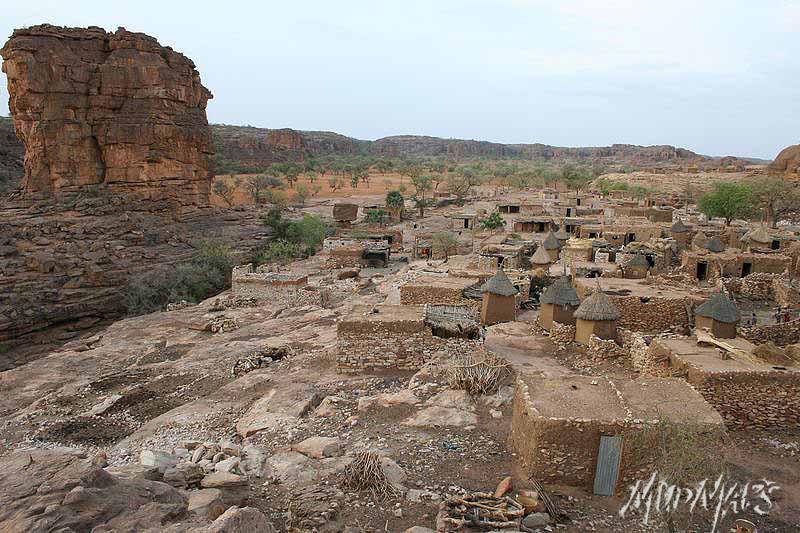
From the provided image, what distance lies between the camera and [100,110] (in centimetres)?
3581

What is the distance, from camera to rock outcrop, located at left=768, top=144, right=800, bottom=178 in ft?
170

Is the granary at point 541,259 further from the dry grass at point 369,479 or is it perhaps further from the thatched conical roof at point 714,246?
the dry grass at point 369,479

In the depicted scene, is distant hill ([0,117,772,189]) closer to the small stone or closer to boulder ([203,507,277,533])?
boulder ([203,507,277,533])

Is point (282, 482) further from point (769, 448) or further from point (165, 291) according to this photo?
point (165, 291)

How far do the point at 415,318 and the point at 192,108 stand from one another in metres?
35.1

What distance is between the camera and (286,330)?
1600 centimetres

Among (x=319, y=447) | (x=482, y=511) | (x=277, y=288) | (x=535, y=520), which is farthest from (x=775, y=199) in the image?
(x=319, y=447)

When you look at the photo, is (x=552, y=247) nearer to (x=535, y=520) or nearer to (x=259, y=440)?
(x=259, y=440)

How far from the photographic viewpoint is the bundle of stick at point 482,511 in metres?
5.75

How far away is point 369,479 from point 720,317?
9643mm

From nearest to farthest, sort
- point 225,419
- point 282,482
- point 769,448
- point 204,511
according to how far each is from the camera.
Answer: point 204,511 → point 282,482 → point 769,448 → point 225,419

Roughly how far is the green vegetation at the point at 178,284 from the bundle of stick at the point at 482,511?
899 inches

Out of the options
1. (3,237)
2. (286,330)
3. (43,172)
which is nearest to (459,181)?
(43,172)

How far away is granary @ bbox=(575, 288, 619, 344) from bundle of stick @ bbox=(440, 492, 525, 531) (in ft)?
21.9
